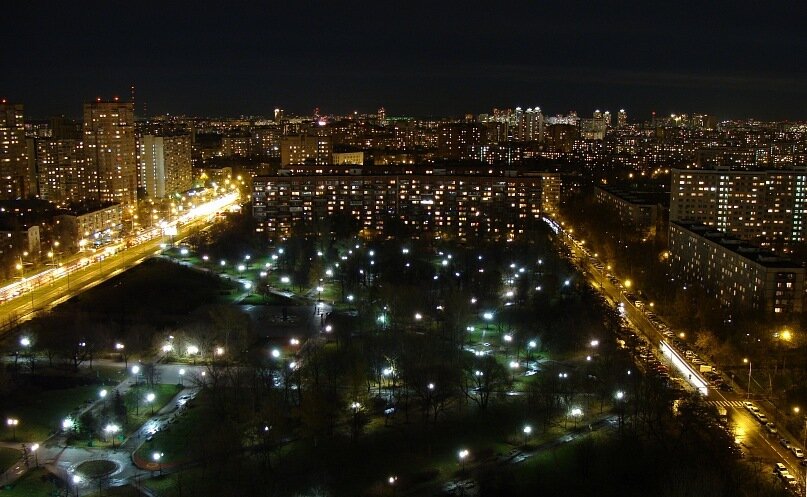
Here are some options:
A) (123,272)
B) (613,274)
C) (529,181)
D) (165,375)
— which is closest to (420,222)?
(529,181)

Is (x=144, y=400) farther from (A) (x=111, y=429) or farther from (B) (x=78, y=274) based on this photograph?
(B) (x=78, y=274)

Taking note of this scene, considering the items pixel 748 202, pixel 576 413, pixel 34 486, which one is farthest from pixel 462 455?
pixel 748 202

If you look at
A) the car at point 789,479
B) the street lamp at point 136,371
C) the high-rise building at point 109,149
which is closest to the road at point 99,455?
the street lamp at point 136,371

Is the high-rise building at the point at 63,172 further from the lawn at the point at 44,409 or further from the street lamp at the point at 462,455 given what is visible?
the street lamp at the point at 462,455

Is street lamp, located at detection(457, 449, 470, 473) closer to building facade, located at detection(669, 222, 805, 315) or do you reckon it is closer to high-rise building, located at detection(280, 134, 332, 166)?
building facade, located at detection(669, 222, 805, 315)

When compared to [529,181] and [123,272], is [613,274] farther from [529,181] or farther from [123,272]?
[123,272]
